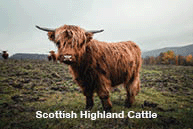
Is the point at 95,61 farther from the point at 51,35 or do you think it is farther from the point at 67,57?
the point at 51,35

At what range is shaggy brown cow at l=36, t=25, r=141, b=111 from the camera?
277 centimetres

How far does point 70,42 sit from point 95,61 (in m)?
0.93

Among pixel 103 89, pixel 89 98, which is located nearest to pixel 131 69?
pixel 103 89

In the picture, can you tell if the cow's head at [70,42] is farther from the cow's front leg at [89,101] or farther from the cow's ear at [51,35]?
the cow's front leg at [89,101]

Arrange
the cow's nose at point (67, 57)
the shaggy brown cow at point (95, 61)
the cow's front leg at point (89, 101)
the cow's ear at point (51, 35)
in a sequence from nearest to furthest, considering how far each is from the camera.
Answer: the cow's nose at point (67, 57) → the shaggy brown cow at point (95, 61) → the cow's ear at point (51, 35) → the cow's front leg at point (89, 101)

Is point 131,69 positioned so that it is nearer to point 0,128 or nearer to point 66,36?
point 66,36

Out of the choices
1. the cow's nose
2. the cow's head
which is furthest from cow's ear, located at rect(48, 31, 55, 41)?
the cow's nose

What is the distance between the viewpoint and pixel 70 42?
275 centimetres

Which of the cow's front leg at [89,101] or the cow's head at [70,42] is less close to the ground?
the cow's head at [70,42]

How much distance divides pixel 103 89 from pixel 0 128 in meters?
2.41

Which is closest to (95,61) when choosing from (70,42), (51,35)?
(70,42)

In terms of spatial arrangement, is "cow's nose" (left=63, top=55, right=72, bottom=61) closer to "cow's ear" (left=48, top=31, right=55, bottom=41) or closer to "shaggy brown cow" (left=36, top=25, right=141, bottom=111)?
"shaggy brown cow" (left=36, top=25, right=141, bottom=111)

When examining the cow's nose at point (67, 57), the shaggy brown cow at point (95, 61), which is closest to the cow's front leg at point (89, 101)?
the shaggy brown cow at point (95, 61)

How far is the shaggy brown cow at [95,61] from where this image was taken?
9.10 ft
